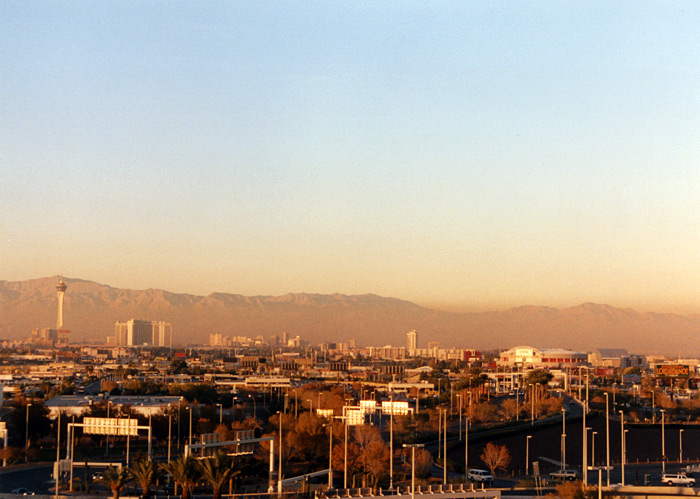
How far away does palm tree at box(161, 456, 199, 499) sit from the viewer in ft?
110

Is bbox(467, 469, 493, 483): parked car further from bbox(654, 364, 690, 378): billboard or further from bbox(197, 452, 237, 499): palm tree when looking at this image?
bbox(654, 364, 690, 378): billboard

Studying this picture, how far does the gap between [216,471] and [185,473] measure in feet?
3.82

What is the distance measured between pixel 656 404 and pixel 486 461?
159ft

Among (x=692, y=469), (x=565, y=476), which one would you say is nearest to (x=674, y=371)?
(x=692, y=469)

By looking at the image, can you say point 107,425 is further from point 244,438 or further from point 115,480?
point 115,480

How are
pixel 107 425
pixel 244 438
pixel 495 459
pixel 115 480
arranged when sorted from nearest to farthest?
pixel 115 480 < pixel 244 438 < pixel 107 425 < pixel 495 459

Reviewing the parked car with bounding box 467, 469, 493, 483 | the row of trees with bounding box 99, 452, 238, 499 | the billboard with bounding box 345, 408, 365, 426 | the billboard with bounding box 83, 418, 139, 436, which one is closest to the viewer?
the row of trees with bounding box 99, 452, 238, 499

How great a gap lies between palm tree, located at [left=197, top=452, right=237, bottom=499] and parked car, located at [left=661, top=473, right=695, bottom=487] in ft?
71.3

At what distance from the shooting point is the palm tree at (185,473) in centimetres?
3359

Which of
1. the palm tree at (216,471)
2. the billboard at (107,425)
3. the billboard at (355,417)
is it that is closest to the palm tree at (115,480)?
the palm tree at (216,471)

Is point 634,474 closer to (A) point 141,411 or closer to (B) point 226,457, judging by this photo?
(B) point 226,457

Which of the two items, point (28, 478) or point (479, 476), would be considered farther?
point (479, 476)

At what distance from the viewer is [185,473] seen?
33656 millimetres

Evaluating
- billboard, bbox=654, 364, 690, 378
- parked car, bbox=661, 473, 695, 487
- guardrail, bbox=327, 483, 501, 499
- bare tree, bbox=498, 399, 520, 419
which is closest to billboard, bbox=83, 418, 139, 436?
guardrail, bbox=327, 483, 501, 499
